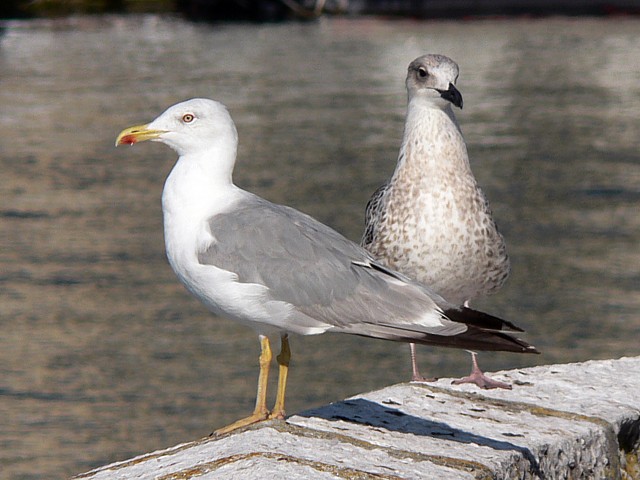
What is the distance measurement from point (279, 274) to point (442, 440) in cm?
89

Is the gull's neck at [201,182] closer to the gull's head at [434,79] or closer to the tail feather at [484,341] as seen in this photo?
the tail feather at [484,341]

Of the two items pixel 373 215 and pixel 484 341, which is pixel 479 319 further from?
pixel 373 215

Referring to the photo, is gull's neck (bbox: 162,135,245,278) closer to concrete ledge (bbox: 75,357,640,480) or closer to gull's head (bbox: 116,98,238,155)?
gull's head (bbox: 116,98,238,155)

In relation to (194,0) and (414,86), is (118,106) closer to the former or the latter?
(414,86)

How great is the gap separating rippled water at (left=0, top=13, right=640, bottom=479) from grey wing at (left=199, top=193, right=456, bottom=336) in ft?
12.1

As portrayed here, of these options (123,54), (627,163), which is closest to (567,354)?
(627,163)

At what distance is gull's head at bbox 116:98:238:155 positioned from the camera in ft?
15.9

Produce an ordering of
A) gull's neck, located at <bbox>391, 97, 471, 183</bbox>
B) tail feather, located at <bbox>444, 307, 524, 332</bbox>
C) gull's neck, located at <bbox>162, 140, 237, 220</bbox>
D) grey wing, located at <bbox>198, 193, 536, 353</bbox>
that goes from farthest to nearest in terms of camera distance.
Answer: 1. gull's neck, located at <bbox>391, 97, 471, 183</bbox>
2. gull's neck, located at <bbox>162, 140, 237, 220</bbox>
3. grey wing, located at <bbox>198, 193, 536, 353</bbox>
4. tail feather, located at <bbox>444, 307, 524, 332</bbox>

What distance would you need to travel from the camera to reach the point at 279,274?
176 inches

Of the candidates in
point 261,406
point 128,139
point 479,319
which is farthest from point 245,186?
point 479,319

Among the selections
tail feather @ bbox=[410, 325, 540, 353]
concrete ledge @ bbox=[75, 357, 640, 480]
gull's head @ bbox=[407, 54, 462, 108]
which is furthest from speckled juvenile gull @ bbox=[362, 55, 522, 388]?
tail feather @ bbox=[410, 325, 540, 353]

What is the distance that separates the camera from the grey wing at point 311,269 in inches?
171

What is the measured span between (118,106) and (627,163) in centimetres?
1094

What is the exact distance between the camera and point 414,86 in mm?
6207
